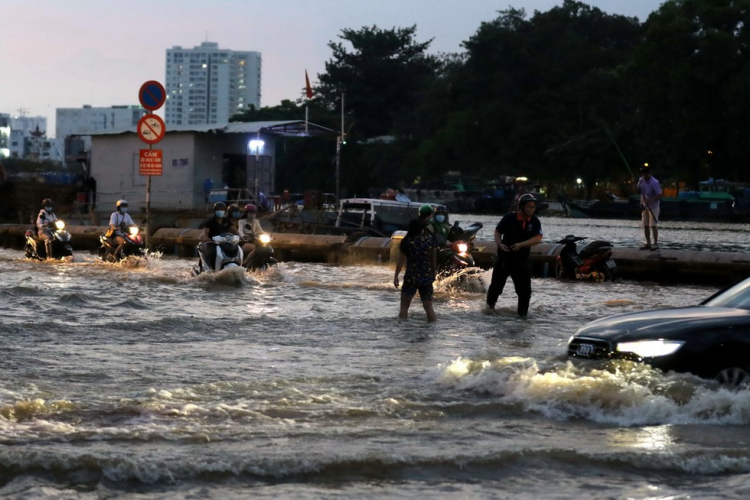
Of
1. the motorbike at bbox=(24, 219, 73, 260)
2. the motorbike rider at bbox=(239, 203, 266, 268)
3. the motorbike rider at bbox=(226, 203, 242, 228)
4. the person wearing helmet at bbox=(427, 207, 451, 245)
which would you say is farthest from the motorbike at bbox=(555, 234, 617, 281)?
the motorbike at bbox=(24, 219, 73, 260)

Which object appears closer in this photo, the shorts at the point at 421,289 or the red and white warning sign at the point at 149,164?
the shorts at the point at 421,289

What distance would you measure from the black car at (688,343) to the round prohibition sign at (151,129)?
13209 mm

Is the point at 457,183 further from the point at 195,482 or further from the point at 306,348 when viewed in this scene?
the point at 195,482

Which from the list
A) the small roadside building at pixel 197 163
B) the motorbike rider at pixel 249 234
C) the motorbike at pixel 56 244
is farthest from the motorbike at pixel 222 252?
the small roadside building at pixel 197 163

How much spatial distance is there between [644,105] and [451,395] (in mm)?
63328

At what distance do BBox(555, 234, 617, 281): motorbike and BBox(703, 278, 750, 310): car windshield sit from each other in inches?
494

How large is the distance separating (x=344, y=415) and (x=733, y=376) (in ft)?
8.80

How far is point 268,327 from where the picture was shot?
14.0 meters

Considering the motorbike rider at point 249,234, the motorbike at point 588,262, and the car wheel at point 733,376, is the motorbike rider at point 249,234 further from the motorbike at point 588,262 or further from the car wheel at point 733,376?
the car wheel at point 733,376

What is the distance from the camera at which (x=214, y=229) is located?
20.3 metres

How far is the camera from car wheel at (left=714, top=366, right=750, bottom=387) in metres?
8.49

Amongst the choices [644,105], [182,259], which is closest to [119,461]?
[182,259]

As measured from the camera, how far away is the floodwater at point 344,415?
21.4 feet

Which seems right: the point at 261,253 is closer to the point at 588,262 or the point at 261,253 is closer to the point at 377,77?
the point at 588,262
